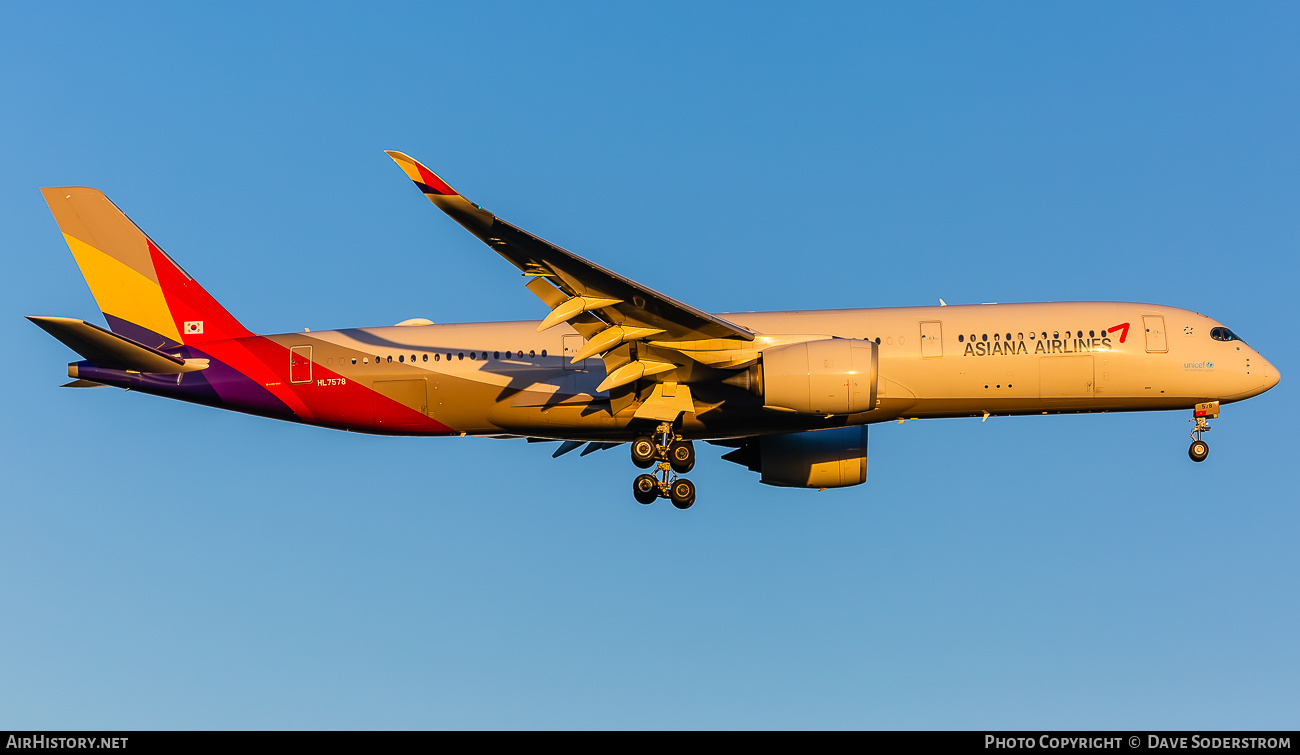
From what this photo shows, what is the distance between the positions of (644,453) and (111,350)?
12.3 metres

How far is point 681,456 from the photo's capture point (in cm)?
2920

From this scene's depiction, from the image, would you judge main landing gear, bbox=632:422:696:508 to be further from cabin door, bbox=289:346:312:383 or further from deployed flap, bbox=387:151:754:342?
cabin door, bbox=289:346:312:383

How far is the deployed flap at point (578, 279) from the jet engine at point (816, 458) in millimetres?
5403

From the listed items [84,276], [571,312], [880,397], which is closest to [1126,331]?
[880,397]

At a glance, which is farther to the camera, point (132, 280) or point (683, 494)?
point (132, 280)

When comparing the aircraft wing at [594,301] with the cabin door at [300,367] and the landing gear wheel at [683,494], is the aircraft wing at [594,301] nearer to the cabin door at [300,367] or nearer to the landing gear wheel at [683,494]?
the landing gear wheel at [683,494]

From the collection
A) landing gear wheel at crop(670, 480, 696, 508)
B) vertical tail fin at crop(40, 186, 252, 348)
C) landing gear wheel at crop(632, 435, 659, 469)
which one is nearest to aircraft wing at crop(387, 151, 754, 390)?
landing gear wheel at crop(632, 435, 659, 469)

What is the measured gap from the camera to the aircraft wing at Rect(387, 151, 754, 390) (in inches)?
874

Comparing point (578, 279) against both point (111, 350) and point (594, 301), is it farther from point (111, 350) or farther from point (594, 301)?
point (111, 350)

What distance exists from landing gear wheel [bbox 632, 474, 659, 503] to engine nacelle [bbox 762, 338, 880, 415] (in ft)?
12.3

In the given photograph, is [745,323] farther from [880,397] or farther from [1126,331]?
[1126,331]

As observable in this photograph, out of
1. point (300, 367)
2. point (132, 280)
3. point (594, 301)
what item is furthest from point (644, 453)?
point (132, 280)

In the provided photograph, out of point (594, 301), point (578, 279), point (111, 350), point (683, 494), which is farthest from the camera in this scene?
point (683, 494)

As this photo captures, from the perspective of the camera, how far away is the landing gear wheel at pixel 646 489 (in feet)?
96.1
